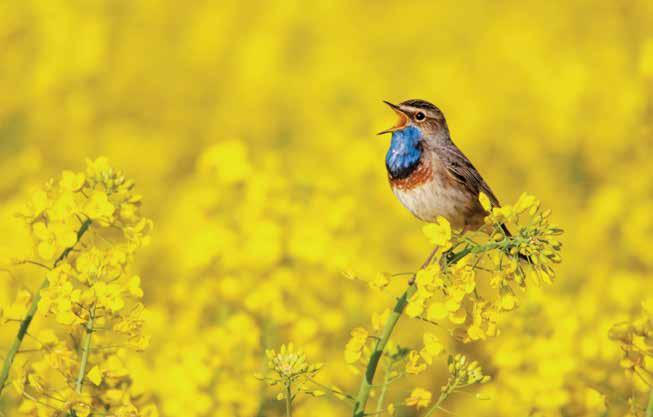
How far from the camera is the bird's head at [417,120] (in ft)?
13.7

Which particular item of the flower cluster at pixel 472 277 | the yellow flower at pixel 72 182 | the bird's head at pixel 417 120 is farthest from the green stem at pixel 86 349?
the bird's head at pixel 417 120

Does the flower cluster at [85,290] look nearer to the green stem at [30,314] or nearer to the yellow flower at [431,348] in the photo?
the green stem at [30,314]

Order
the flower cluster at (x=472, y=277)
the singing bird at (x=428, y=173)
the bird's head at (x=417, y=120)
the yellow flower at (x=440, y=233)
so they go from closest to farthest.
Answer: the flower cluster at (x=472, y=277)
the yellow flower at (x=440, y=233)
the singing bird at (x=428, y=173)
the bird's head at (x=417, y=120)

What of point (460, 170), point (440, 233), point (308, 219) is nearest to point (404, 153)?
point (460, 170)

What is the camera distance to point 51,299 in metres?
2.88

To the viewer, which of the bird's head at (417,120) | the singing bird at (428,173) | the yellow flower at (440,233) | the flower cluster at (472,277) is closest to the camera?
the flower cluster at (472,277)

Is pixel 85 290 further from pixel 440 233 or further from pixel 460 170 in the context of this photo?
pixel 460 170

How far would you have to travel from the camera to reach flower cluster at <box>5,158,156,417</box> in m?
2.94

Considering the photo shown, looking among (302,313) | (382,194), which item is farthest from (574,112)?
(302,313)

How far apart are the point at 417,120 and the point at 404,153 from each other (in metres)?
0.17

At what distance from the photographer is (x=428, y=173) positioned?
160 inches

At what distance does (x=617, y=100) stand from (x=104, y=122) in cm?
476

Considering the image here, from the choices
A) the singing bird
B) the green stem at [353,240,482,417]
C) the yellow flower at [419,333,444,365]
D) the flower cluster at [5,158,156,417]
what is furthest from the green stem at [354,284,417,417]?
the singing bird

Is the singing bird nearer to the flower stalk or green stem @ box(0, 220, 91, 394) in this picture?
the flower stalk
